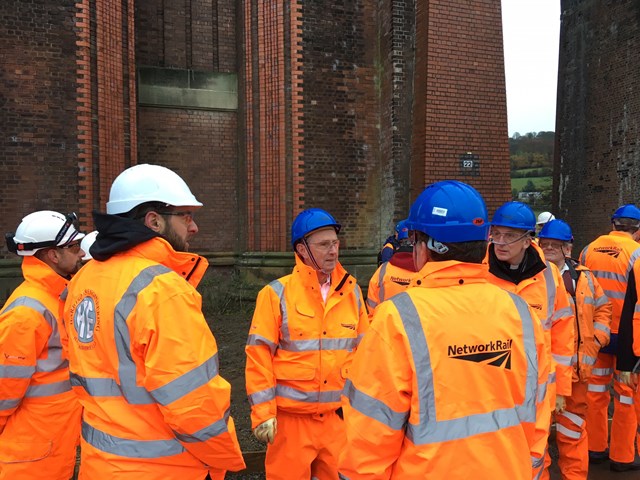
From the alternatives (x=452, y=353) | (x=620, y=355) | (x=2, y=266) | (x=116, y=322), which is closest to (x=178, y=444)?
(x=116, y=322)

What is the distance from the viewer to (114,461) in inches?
72.5

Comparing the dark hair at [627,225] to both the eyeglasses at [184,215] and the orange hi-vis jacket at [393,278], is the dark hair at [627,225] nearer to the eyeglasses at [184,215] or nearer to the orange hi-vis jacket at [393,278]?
the orange hi-vis jacket at [393,278]

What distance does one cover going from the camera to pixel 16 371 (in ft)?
8.41

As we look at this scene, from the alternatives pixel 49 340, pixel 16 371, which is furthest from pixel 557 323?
pixel 16 371

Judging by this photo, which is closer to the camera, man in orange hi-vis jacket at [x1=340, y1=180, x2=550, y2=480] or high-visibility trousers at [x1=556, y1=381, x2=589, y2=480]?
man in orange hi-vis jacket at [x1=340, y1=180, x2=550, y2=480]

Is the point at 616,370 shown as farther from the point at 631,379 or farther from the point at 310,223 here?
the point at 310,223

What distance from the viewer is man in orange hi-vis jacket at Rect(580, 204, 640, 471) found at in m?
4.32

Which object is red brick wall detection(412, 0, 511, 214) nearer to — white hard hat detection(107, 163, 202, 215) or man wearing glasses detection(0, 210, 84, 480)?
man wearing glasses detection(0, 210, 84, 480)

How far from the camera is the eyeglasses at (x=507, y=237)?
320cm

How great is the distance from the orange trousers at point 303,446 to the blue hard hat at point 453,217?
176 cm

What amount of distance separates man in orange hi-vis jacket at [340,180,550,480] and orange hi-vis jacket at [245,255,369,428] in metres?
1.22

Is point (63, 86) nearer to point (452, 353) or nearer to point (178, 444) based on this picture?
point (178, 444)

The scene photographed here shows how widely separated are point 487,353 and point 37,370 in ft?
8.31

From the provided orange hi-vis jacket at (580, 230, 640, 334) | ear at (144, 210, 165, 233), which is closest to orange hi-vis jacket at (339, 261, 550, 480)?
ear at (144, 210, 165, 233)
